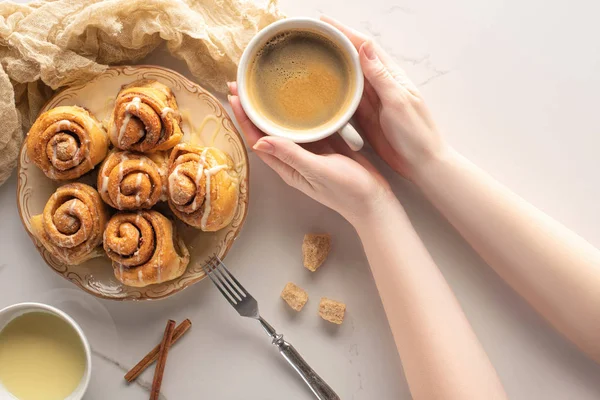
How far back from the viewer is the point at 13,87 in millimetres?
1600

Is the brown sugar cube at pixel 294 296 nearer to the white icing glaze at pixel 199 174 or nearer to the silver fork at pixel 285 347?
the silver fork at pixel 285 347

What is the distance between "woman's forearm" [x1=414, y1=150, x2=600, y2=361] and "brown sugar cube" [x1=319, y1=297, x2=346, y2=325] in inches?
17.0

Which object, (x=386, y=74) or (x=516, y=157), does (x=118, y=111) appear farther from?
(x=516, y=157)

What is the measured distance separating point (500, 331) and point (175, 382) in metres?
1.01

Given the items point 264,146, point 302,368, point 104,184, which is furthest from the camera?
point 302,368

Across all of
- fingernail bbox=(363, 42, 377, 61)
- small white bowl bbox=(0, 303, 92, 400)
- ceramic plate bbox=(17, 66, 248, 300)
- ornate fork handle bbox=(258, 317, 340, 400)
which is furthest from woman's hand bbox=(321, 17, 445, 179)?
small white bowl bbox=(0, 303, 92, 400)

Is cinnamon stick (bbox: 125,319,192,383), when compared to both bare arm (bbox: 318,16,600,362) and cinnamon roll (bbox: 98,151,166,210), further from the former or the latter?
bare arm (bbox: 318,16,600,362)

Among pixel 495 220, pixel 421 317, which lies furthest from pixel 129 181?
pixel 495 220

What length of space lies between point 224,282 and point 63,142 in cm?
60

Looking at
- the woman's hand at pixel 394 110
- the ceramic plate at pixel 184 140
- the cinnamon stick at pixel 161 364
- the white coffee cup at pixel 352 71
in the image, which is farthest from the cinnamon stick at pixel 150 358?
the woman's hand at pixel 394 110

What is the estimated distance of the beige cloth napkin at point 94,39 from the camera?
154 centimetres

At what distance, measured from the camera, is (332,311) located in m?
1.66

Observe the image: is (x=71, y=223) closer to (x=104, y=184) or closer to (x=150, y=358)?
(x=104, y=184)

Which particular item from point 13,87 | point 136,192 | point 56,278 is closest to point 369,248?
point 136,192
